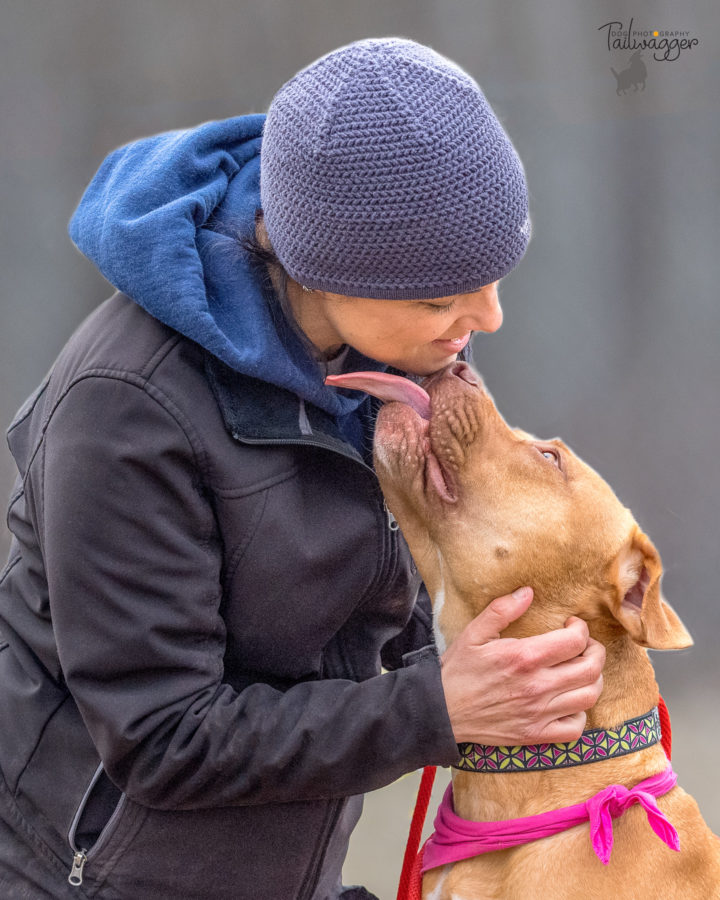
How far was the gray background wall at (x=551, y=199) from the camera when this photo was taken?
427 cm

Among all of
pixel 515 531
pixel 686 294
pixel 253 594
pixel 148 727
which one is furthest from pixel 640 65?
pixel 148 727

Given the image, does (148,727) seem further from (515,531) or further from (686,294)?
(686,294)

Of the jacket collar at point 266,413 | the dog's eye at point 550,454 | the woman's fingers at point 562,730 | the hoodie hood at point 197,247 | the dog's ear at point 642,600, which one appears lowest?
the woman's fingers at point 562,730

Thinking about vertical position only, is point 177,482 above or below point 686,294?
above

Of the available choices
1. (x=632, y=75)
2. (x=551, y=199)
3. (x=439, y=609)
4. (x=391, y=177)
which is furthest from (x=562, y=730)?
(x=632, y=75)

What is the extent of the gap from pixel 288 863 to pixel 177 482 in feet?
2.70

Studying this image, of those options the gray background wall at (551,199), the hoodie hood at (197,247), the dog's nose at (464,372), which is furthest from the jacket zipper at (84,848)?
the gray background wall at (551,199)

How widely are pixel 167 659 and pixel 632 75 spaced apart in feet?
11.8

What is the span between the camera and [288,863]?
196cm

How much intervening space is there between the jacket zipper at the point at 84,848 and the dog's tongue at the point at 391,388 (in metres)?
0.87

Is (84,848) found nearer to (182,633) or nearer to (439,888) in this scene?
(182,633)

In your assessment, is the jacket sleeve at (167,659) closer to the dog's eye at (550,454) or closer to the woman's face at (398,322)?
the woman's face at (398,322)

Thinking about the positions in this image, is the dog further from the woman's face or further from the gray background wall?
the gray background wall

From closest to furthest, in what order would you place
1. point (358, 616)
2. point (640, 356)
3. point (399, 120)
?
point (399, 120)
point (358, 616)
point (640, 356)
